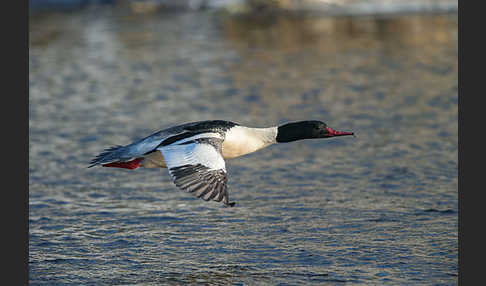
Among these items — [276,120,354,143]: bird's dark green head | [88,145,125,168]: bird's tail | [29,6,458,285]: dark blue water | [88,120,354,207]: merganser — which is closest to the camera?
[88,120,354,207]: merganser

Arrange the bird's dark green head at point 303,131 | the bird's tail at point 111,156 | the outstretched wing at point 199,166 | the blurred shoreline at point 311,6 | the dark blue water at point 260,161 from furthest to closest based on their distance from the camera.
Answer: the blurred shoreline at point 311,6 < the bird's dark green head at point 303,131 < the bird's tail at point 111,156 < the dark blue water at point 260,161 < the outstretched wing at point 199,166

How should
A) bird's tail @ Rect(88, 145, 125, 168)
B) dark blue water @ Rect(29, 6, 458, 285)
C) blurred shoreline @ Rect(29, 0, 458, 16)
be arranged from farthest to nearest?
blurred shoreline @ Rect(29, 0, 458, 16) < bird's tail @ Rect(88, 145, 125, 168) < dark blue water @ Rect(29, 6, 458, 285)

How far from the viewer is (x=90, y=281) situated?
20.1 feet

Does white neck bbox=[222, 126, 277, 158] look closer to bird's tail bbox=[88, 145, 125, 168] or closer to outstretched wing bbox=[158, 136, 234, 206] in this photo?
outstretched wing bbox=[158, 136, 234, 206]

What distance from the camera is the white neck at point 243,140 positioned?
23.6ft

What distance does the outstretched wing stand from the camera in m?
5.92

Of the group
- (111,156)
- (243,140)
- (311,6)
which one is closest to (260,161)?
(243,140)

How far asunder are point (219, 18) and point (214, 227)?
14529 millimetres

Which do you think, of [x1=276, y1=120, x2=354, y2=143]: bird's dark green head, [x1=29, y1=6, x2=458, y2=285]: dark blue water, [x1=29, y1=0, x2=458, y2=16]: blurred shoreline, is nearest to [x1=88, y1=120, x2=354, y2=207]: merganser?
[x1=276, y1=120, x2=354, y2=143]: bird's dark green head

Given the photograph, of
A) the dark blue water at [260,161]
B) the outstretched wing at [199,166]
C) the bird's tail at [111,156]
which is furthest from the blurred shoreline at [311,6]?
the outstretched wing at [199,166]

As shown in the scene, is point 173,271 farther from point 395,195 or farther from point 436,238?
point 395,195

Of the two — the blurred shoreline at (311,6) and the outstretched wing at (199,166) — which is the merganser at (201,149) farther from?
the blurred shoreline at (311,6)

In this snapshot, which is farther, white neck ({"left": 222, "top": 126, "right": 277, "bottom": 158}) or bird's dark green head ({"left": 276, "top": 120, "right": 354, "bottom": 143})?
bird's dark green head ({"left": 276, "top": 120, "right": 354, "bottom": 143})

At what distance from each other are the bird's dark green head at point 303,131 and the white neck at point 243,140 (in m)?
0.07
